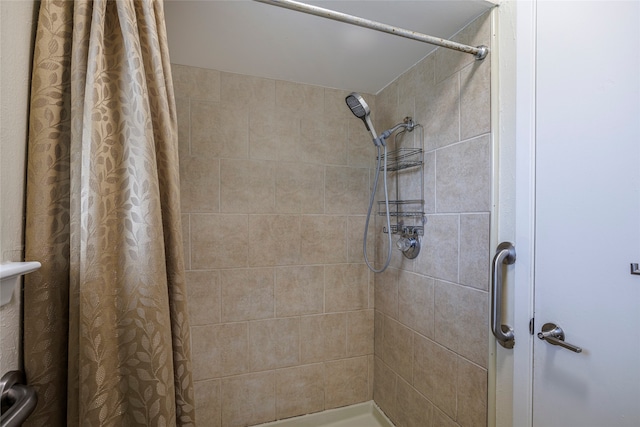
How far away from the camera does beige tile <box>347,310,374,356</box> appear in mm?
1714

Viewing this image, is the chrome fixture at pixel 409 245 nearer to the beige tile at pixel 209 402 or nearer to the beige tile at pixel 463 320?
the beige tile at pixel 463 320

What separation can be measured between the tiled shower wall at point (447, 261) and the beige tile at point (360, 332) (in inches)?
7.8

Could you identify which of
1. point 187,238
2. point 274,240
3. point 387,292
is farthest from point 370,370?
point 187,238

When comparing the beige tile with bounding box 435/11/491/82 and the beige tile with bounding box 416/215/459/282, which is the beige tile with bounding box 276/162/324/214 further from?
the beige tile with bounding box 435/11/491/82

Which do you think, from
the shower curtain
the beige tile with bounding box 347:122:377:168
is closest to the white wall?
the shower curtain

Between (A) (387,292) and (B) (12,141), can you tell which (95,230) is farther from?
(A) (387,292)

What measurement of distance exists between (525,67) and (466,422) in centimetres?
128

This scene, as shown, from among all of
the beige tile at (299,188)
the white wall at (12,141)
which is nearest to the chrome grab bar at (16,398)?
the white wall at (12,141)

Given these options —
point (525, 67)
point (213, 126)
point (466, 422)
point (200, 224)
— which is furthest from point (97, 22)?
point (466, 422)

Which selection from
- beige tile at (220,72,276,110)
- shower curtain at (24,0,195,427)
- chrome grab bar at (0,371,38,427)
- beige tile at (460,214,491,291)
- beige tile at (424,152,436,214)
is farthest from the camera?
beige tile at (220,72,276,110)

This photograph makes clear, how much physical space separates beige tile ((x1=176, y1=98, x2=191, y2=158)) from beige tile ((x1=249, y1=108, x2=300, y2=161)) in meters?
0.31

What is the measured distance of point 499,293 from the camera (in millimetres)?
922

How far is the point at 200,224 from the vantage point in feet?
4.78

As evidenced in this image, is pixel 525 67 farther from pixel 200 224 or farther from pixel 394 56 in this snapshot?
pixel 200 224
